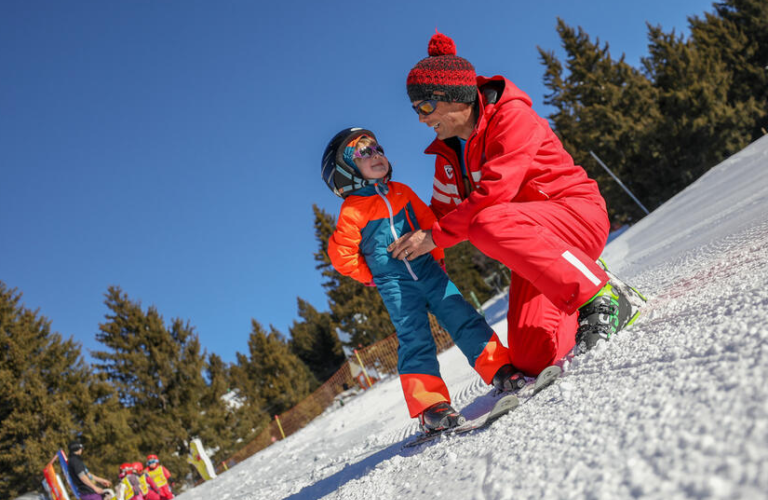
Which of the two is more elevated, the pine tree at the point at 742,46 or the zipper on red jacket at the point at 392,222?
the pine tree at the point at 742,46

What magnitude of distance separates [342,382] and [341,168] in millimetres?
17510

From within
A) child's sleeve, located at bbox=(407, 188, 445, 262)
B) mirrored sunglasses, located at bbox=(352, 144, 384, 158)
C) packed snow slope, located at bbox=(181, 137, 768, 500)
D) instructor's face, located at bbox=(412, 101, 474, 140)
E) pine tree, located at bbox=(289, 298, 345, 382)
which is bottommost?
packed snow slope, located at bbox=(181, 137, 768, 500)

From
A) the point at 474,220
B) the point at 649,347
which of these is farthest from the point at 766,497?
the point at 474,220

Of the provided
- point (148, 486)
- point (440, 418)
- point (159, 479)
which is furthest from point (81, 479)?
point (440, 418)

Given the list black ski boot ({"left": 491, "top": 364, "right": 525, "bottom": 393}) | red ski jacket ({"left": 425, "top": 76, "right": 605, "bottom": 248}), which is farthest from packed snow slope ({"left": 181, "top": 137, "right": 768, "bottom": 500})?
red ski jacket ({"left": 425, "top": 76, "right": 605, "bottom": 248})

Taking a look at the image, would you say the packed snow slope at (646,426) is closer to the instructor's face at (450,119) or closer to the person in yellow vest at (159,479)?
the instructor's face at (450,119)

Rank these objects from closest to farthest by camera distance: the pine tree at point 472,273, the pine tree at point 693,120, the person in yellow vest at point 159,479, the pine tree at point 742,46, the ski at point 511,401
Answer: the ski at point 511,401, the person in yellow vest at point 159,479, the pine tree at point 693,120, the pine tree at point 742,46, the pine tree at point 472,273

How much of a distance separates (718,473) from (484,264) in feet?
133

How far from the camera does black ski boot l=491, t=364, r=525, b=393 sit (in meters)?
2.17

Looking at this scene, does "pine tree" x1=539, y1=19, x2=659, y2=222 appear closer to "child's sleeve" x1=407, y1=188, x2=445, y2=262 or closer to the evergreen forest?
the evergreen forest

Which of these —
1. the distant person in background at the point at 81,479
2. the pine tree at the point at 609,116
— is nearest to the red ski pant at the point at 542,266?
the distant person in background at the point at 81,479

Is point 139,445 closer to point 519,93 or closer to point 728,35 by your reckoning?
point 519,93

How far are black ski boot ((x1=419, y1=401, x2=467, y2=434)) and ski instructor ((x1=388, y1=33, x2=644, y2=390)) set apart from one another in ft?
0.81

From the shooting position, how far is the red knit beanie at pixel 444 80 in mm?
2371
